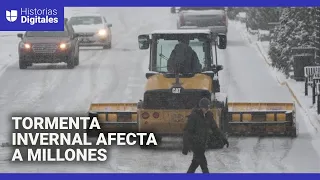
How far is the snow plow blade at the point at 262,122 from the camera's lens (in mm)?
23109

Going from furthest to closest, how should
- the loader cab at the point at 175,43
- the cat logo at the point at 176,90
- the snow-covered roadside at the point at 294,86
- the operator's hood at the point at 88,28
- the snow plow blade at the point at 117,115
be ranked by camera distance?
the operator's hood at the point at 88,28 → the snow-covered roadside at the point at 294,86 → the snow plow blade at the point at 117,115 → the loader cab at the point at 175,43 → the cat logo at the point at 176,90

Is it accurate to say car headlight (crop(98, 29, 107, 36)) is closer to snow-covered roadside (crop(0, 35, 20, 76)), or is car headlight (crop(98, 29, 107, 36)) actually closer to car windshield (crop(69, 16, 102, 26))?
car windshield (crop(69, 16, 102, 26))

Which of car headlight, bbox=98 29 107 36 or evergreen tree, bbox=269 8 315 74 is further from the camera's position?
car headlight, bbox=98 29 107 36

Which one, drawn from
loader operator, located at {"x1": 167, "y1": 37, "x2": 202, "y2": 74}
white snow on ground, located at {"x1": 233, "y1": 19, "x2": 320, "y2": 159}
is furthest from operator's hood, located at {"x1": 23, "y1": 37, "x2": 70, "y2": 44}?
loader operator, located at {"x1": 167, "y1": 37, "x2": 202, "y2": 74}

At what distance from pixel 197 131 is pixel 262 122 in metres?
6.61

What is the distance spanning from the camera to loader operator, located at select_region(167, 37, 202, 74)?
21047 millimetres

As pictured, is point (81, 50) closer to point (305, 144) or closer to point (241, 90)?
point (241, 90)

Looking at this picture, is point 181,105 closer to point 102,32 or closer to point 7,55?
point 102,32

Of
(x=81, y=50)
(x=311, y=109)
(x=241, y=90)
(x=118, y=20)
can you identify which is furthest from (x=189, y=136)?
(x=118, y=20)

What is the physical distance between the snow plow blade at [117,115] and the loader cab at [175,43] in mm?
1412

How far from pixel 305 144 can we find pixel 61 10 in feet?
18.7

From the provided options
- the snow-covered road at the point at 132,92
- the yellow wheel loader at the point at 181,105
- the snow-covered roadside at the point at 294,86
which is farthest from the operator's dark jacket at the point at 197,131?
the snow-covered roadside at the point at 294,86

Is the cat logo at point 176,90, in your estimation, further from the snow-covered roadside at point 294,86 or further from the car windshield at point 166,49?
the snow-covered roadside at point 294,86

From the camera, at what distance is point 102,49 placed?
44.1 metres
